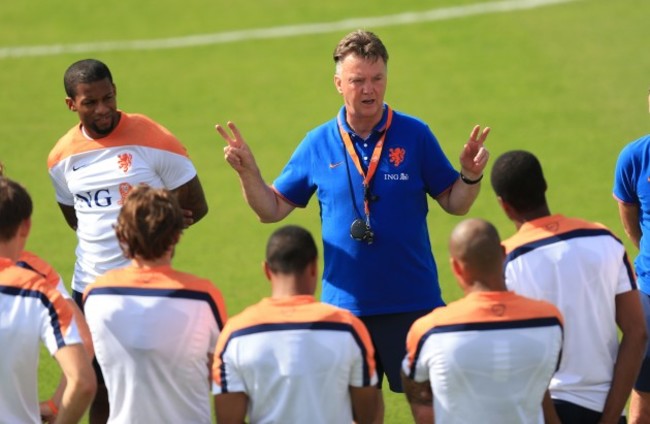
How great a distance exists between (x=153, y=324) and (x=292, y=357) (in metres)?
0.69

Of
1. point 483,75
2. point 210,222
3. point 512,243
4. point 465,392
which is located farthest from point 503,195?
point 483,75

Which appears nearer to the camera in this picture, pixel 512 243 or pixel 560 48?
pixel 512 243

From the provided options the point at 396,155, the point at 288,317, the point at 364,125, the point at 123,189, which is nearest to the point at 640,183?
the point at 396,155

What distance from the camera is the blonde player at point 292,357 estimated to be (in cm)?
562

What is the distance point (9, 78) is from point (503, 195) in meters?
12.5

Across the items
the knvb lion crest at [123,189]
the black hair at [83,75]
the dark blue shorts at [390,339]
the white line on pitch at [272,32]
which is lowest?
the dark blue shorts at [390,339]

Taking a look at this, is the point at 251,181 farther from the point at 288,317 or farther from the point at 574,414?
the point at 574,414

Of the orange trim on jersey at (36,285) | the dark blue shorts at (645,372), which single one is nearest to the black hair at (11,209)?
the orange trim on jersey at (36,285)

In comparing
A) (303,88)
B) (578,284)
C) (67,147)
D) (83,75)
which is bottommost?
(578,284)

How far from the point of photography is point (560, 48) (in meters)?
17.3

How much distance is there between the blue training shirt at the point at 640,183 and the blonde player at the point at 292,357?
2.43m

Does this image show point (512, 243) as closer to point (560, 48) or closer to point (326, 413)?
point (326, 413)

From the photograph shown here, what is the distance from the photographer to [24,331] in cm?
589

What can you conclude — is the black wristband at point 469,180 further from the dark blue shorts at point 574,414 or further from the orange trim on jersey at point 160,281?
the orange trim on jersey at point 160,281
